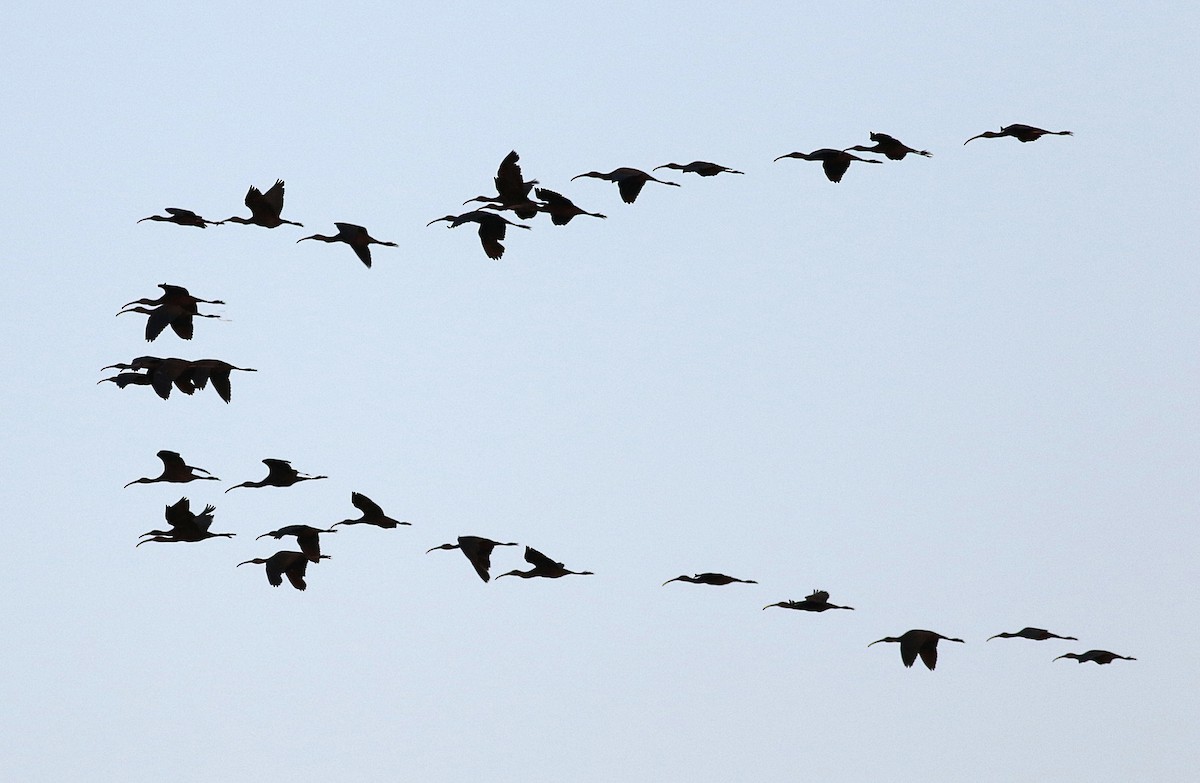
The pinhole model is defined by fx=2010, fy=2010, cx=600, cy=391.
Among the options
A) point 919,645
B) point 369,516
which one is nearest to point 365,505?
point 369,516

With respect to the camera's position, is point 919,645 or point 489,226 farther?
point 489,226

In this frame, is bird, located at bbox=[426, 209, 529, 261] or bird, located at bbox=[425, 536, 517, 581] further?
bird, located at bbox=[426, 209, 529, 261]

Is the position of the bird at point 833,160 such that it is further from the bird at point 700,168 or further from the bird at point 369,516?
the bird at point 369,516

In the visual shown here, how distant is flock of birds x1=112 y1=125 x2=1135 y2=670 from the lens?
129 feet

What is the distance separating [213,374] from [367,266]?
411 cm

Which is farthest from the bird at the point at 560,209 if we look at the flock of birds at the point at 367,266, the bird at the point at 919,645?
the bird at the point at 919,645

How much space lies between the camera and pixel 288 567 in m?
42.2

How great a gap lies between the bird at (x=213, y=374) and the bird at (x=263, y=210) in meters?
3.29

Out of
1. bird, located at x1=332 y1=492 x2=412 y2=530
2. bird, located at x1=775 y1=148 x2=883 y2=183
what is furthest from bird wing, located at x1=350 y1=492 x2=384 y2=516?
bird, located at x1=775 y1=148 x2=883 y2=183

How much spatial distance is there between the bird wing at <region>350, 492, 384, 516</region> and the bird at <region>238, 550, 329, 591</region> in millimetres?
1333

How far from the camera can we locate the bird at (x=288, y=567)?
4200 cm

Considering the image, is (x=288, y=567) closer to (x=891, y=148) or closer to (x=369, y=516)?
(x=369, y=516)

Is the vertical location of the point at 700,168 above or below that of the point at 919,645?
above

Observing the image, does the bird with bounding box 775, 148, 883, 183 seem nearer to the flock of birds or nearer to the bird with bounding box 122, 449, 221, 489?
the flock of birds
